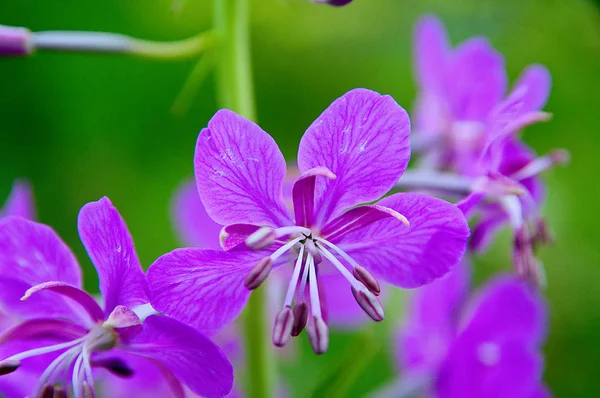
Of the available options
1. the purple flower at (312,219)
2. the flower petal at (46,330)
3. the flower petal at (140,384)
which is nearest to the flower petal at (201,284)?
the purple flower at (312,219)

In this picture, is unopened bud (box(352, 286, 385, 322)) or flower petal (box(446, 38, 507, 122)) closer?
unopened bud (box(352, 286, 385, 322))

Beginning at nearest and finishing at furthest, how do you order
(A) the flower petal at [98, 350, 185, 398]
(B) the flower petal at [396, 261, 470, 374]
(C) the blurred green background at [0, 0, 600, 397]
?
(A) the flower petal at [98, 350, 185, 398]
(B) the flower petal at [396, 261, 470, 374]
(C) the blurred green background at [0, 0, 600, 397]

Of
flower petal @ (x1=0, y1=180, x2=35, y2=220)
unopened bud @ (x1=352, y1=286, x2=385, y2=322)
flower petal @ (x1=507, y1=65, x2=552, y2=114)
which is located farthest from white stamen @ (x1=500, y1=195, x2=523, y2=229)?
flower petal @ (x1=0, y1=180, x2=35, y2=220)

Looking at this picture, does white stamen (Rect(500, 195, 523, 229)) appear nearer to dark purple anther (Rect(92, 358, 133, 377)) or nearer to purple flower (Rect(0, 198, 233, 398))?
purple flower (Rect(0, 198, 233, 398))

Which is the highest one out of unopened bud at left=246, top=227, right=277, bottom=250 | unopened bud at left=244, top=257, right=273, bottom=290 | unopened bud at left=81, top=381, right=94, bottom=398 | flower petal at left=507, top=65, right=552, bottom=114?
flower petal at left=507, top=65, right=552, bottom=114

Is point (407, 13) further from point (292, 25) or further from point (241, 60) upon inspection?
point (241, 60)

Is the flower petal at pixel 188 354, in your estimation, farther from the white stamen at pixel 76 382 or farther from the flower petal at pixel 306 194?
the flower petal at pixel 306 194

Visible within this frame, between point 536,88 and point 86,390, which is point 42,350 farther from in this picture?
point 536,88

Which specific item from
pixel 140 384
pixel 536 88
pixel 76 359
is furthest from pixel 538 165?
pixel 140 384
